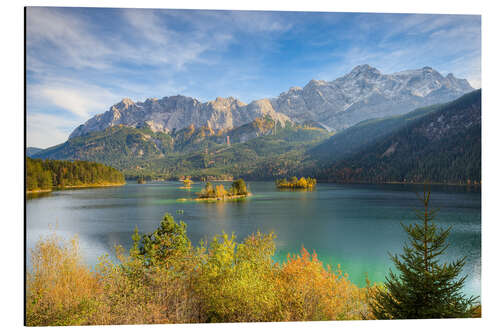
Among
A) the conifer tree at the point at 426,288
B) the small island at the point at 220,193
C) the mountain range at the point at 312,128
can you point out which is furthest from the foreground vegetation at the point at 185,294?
the small island at the point at 220,193

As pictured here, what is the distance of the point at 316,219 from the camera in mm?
12492

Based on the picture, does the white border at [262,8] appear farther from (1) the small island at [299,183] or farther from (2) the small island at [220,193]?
(1) the small island at [299,183]

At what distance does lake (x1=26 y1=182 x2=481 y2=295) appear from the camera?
600 centimetres

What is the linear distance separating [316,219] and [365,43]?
8.42 meters

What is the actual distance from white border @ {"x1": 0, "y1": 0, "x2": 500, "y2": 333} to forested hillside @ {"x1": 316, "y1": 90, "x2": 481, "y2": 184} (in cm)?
141

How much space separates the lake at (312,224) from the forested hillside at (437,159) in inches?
24.7

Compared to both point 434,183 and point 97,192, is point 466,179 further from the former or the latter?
point 97,192

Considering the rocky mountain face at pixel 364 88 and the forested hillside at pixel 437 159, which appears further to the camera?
the rocky mountain face at pixel 364 88

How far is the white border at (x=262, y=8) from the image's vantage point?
11.4 feet

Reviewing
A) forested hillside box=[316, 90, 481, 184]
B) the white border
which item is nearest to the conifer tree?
the white border

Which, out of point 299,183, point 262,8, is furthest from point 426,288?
point 299,183

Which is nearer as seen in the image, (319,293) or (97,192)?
(319,293)

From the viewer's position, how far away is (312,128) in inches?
1192
